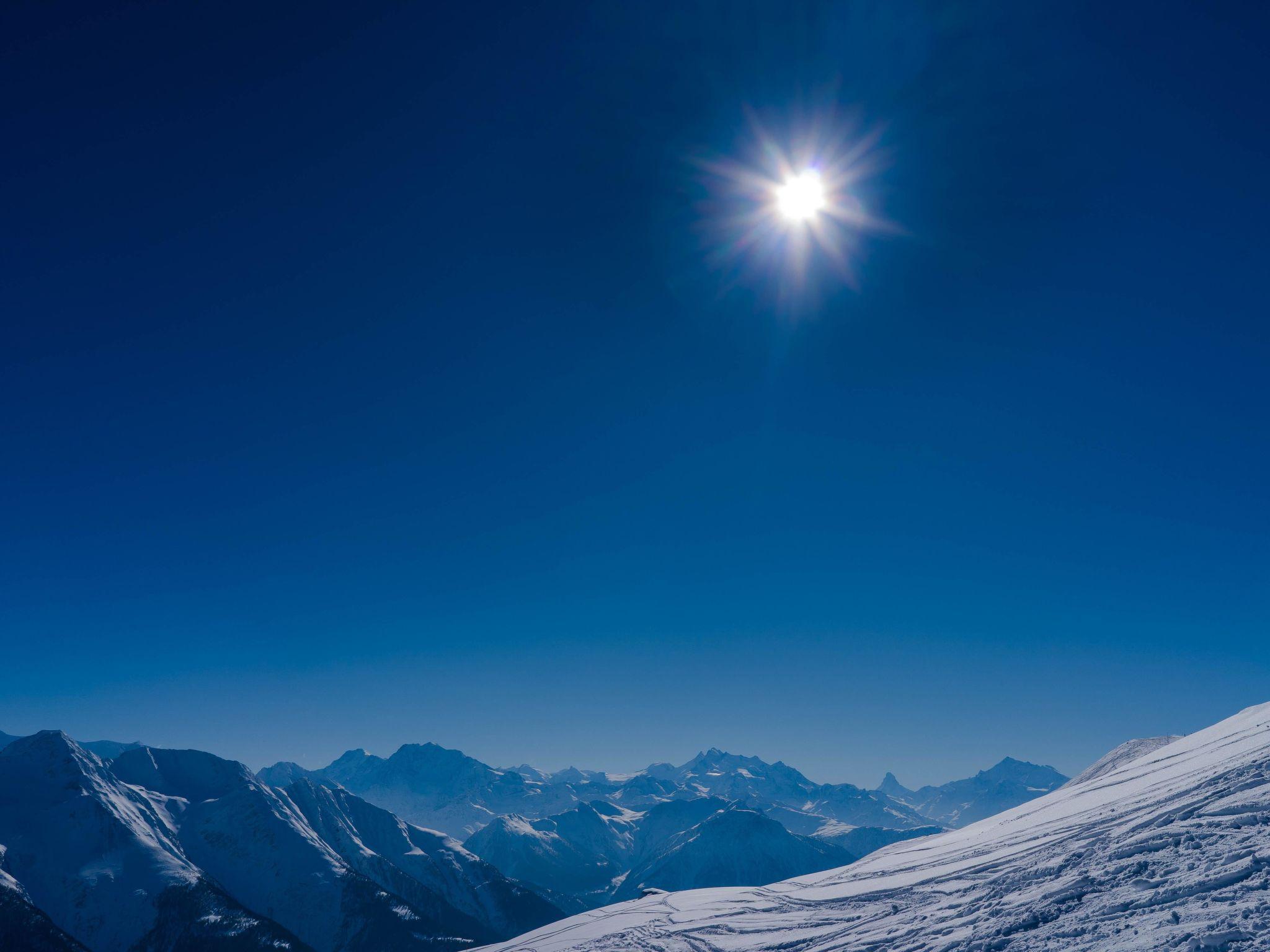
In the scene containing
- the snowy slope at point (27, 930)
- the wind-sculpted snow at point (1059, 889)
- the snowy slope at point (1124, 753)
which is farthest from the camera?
the snowy slope at point (27, 930)

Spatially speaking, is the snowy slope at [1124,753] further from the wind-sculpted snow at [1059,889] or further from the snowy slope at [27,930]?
Result: the snowy slope at [27,930]

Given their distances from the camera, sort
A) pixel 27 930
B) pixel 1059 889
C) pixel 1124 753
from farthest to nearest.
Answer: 1. pixel 27 930
2. pixel 1124 753
3. pixel 1059 889

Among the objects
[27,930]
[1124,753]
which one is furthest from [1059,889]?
[27,930]

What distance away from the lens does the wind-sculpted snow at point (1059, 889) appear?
19344 mm

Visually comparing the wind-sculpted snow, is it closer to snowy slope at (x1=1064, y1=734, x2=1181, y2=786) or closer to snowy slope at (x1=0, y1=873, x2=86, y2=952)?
snowy slope at (x1=1064, y1=734, x2=1181, y2=786)

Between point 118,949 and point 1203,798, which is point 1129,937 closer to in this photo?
point 1203,798

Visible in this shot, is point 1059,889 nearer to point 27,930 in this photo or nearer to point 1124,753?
point 1124,753

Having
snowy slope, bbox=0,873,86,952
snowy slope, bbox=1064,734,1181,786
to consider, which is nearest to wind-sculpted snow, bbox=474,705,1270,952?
snowy slope, bbox=1064,734,1181,786

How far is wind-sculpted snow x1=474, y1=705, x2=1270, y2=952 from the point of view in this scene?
63.5 ft

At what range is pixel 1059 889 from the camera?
25.1m

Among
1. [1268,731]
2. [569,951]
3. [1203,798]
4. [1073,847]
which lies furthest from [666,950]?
[1268,731]

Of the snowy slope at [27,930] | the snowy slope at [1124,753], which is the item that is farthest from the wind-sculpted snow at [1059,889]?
the snowy slope at [27,930]

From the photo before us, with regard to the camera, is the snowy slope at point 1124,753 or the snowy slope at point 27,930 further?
the snowy slope at point 27,930

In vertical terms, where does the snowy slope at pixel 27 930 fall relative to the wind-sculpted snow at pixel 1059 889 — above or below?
below
